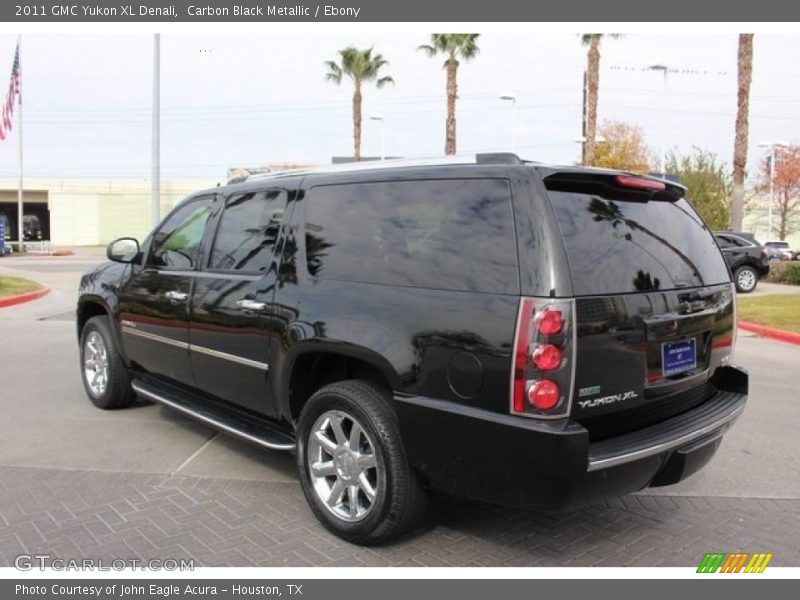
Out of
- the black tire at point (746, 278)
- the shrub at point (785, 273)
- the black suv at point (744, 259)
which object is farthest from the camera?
the shrub at point (785, 273)

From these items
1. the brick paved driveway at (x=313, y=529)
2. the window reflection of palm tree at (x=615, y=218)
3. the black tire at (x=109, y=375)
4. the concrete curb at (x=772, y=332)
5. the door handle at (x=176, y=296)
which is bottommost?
the brick paved driveway at (x=313, y=529)

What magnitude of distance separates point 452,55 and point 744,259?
16.0 meters

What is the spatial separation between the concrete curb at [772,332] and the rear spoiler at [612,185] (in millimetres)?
8688

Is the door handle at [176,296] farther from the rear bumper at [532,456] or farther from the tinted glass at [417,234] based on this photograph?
the rear bumper at [532,456]

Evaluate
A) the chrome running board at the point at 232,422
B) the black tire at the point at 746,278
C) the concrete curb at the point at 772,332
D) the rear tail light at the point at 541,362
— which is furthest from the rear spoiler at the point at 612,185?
the black tire at the point at 746,278

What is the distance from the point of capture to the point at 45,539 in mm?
3576

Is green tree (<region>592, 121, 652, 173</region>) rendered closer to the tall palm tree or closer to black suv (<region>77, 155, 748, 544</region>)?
the tall palm tree

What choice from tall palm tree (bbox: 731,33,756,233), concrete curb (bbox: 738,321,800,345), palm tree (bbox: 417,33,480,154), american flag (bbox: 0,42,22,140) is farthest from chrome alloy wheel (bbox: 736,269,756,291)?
american flag (bbox: 0,42,22,140)

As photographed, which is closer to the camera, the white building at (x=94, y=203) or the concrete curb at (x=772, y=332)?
the concrete curb at (x=772, y=332)

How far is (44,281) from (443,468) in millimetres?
19872

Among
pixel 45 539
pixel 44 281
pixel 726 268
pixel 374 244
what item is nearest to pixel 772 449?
pixel 726 268

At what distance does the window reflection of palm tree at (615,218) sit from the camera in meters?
3.32

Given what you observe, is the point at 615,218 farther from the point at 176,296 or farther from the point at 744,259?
the point at 744,259

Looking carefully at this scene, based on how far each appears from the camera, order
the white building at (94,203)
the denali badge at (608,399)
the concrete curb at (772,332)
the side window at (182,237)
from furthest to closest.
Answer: the white building at (94,203) → the concrete curb at (772,332) → the side window at (182,237) → the denali badge at (608,399)
